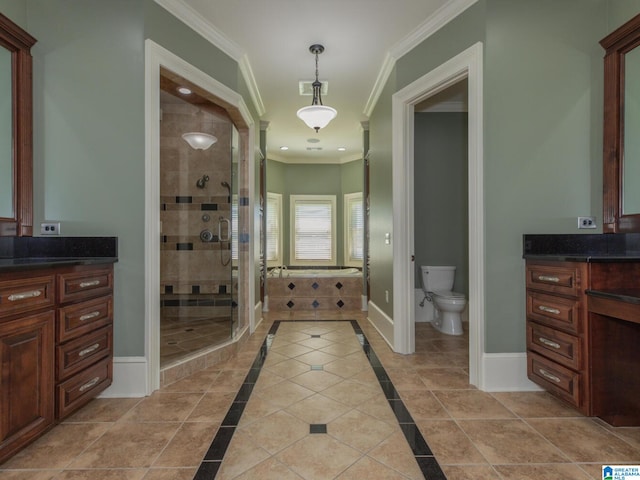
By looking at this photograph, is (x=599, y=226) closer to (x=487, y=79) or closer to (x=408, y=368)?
(x=487, y=79)

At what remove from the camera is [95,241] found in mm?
2227

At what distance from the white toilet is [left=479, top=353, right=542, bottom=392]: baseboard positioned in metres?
1.37

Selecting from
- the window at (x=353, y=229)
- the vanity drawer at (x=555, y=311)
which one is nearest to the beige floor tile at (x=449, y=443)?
the vanity drawer at (x=555, y=311)

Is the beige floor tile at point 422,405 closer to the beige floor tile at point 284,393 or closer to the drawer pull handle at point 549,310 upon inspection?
the beige floor tile at point 284,393

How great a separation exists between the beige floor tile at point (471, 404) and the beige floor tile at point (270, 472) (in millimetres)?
1057

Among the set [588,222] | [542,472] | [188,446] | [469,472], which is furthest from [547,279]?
[188,446]

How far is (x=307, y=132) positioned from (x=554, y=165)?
3.74 meters

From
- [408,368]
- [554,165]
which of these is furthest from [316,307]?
[554,165]

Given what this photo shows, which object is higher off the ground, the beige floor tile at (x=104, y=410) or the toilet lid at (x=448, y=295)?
the toilet lid at (x=448, y=295)

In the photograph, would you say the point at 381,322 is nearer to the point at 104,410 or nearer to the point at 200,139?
the point at 104,410

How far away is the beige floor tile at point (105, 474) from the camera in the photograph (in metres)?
1.47

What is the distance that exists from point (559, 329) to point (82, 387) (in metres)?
2.86

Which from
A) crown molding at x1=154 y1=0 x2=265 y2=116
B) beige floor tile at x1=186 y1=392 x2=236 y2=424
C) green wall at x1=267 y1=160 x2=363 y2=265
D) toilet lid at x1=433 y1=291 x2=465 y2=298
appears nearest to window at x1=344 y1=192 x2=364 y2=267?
green wall at x1=267 y1=160 x2=363 y2=265

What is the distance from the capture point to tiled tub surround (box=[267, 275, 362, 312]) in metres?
5.09
